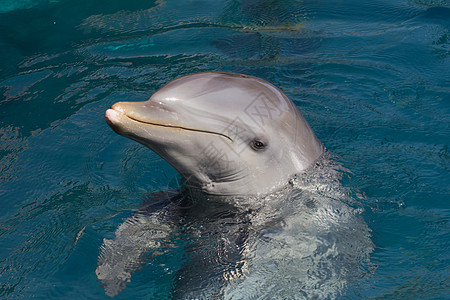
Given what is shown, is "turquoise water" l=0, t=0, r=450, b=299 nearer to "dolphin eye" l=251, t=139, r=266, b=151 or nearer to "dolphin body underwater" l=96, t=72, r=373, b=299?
"dolphin body underwater" l=96, t=72, r=373, b=299

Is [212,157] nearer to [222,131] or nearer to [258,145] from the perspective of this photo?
[222,131]

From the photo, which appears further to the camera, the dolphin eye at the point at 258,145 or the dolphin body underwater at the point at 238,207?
the dolphin eye at the point at 258,145

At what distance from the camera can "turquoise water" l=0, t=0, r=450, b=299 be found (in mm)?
4520

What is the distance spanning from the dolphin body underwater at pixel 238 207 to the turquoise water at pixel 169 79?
22cm

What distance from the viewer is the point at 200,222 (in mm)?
4445

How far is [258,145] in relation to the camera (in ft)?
13.8

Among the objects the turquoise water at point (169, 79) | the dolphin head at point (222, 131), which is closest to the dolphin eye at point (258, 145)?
the dolphin head at point (222, 131)

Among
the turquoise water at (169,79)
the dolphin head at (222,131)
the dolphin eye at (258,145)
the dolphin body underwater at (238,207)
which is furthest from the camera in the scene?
the turquoise water at (169,79)

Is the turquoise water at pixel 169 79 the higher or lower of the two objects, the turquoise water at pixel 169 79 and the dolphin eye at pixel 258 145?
the lower

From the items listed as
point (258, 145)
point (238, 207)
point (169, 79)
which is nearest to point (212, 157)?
point (258, 145)

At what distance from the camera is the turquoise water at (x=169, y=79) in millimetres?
4520

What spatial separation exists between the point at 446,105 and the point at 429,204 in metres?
2.56

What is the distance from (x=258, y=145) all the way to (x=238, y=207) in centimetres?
60

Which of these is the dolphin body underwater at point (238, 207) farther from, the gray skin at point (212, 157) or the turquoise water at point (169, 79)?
the turquoise water at point (169, 79)
